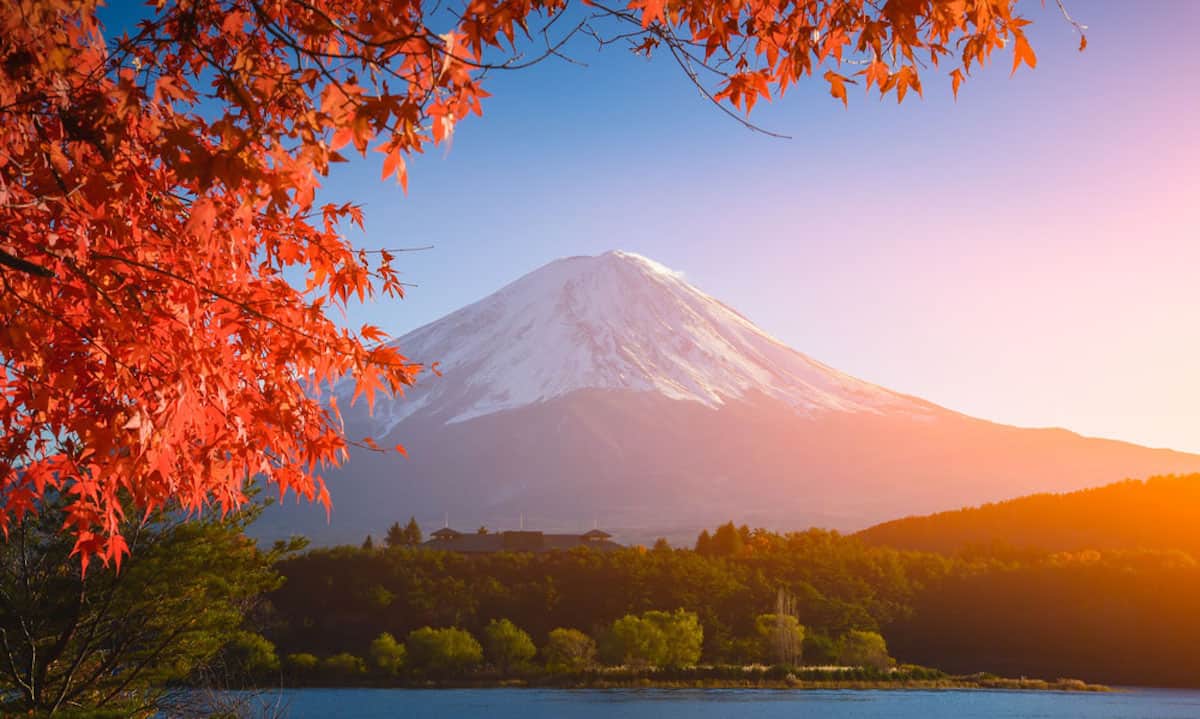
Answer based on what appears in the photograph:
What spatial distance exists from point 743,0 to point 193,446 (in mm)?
3127

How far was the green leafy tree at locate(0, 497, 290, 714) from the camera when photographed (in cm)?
1173

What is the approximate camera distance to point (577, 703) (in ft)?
170

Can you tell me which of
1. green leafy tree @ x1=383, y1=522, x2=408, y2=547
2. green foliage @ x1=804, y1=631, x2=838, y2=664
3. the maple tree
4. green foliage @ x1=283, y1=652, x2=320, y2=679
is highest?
the maple tree

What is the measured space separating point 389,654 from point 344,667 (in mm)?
5490

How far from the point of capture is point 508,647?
64938 millimetres

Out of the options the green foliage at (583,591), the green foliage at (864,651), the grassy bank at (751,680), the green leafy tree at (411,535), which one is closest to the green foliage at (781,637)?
the grassy bank at (751,680)

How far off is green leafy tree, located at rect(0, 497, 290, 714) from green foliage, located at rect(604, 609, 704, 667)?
49.1 metres

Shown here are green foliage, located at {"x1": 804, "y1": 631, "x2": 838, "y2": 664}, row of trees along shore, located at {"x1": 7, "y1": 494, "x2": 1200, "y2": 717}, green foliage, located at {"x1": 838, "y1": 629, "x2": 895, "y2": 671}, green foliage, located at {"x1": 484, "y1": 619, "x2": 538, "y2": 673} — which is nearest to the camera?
green foliage, located at {"x1": 838, "y1": 629, "x2": 895, "y2": 671}

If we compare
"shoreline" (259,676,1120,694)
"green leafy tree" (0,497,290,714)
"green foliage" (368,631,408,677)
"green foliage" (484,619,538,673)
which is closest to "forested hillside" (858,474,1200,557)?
"shoreline" (259,676,1120,694)

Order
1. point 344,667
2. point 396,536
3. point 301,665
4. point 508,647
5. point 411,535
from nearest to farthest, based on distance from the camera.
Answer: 1. point 508,647
2. point 344,667
3. point 301,665
4. point 396,536
5. point 411,535

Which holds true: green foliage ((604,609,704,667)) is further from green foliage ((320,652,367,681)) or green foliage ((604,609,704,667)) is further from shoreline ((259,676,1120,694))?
green foliage ((320,652,367,681))

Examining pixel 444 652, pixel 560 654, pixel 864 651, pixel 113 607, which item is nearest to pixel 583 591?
pixel 560 654

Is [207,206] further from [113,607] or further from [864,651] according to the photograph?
[864,651]

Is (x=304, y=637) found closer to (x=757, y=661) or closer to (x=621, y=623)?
(x=621, y=623)
